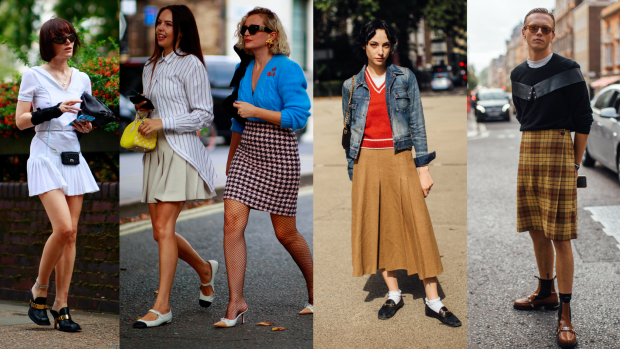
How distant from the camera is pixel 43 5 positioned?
20547 mm

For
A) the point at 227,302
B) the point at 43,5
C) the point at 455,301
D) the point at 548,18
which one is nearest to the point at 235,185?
the point at 227,302

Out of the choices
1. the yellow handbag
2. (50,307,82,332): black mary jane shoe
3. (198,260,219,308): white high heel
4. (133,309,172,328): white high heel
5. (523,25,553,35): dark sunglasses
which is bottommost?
(50,307,82,332): black mary jane shoe

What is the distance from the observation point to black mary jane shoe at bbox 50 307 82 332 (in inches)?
149

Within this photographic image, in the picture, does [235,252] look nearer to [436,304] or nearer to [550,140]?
[436,304]

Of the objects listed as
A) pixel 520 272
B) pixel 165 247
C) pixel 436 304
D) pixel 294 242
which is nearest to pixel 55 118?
pixel 165 247

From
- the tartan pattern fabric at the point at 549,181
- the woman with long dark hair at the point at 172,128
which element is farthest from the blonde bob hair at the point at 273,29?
the tartan pattern fabric at the point at 549,181

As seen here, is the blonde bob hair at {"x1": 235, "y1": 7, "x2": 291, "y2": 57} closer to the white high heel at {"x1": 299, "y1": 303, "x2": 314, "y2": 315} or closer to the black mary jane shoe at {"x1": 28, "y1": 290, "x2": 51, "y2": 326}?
the white high heel at {"x1": 299, "y1": 303, "x2": 314, "y2": 315}

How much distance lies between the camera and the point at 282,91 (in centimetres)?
312

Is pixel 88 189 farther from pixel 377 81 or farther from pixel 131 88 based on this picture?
pixel 377 81

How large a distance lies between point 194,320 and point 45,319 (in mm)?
1104

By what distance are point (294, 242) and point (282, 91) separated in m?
0.82

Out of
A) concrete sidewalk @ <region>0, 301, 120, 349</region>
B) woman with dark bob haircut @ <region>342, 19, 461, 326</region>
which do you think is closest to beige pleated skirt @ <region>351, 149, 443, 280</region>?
woman with dark bob haircut @ <region>342, 19, 461, 326</region>

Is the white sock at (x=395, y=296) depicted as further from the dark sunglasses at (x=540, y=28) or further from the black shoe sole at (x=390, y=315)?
the dark sunglasses at (x=540, y=28)

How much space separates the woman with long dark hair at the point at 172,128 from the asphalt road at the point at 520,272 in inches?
63.7
